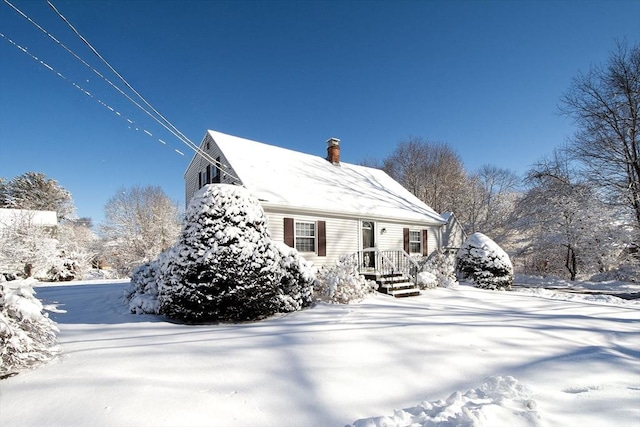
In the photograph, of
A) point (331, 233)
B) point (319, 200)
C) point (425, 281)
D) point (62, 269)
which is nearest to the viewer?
point (425, 281)

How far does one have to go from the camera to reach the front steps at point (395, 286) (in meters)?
8.69

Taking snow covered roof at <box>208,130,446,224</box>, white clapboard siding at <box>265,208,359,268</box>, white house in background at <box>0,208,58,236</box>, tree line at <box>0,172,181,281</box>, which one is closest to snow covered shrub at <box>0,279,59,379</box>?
snow covered roof at <box>208,130,446,224</box>

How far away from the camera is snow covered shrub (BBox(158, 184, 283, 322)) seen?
5.39m

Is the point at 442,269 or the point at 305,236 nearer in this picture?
the point at 442,269

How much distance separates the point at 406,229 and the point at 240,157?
825 centimetres

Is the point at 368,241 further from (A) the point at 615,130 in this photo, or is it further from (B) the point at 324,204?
(A) the point at 615,130

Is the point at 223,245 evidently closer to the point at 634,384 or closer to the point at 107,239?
the point at 634,384

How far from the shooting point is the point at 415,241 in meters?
15.2

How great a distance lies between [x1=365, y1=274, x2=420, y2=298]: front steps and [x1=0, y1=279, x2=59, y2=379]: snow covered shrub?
7366 millimetres

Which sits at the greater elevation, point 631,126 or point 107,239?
point 631,126

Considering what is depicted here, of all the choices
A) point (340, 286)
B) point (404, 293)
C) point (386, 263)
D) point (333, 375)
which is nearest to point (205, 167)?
point (386, 263)

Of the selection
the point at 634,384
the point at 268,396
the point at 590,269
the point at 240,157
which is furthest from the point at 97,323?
the point at 590,269

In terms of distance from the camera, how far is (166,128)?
7.29 metres

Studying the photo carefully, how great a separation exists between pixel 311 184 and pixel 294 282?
698 centimetres
